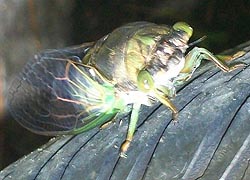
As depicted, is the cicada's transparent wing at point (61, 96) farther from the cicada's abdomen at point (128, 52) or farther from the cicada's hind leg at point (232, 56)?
the cicada's hind leg at point (232, 56)

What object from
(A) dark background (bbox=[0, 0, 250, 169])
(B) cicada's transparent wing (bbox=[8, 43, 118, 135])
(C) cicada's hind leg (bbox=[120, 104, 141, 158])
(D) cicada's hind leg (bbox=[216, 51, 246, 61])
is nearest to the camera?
(C) cicada's hind leg (bbox=[120, 104, 141, 158])

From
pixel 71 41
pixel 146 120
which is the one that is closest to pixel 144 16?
pixel 71 41

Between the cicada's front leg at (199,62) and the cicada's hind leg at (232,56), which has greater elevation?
the cicada's front leg at (199,62)

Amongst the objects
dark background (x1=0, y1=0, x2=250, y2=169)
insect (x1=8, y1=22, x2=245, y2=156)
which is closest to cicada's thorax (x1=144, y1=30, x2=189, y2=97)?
insect (x1=8, y1=22, x2=245, y2=156)

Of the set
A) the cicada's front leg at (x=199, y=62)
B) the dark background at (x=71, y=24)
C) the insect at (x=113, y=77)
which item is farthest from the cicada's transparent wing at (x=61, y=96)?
the dark background at (x=71, y=24)

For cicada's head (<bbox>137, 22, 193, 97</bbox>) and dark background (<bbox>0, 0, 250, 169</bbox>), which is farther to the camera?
dark background (<bbox>0, 0, 250, 169</bbox>)

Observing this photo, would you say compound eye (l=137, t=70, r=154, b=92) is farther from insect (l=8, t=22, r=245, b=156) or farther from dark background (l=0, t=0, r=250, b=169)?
dark background (l=0, t=0, r=250, b=169)

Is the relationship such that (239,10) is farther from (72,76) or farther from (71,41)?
(72,76)
